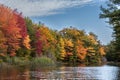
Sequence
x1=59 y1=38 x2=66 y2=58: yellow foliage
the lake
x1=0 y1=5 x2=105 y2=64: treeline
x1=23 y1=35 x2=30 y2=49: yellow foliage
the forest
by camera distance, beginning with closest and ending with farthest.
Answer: the lake → the forest → x1=0 y1=5 x2=105 y2=64: treeline → x1=23 y1=35 x2=30 y2=49: yellow foliage → x1=59 y1=38 x2=66 y2=58: yellow foliage

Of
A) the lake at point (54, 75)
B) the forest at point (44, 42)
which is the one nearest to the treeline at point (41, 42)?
the forest at point (44, 42)

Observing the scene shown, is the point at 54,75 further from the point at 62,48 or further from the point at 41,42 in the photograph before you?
the point at 62,48

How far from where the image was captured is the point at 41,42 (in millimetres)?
114312

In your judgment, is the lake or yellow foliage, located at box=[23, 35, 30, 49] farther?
yellow foliage, located at box=[23, 35, 30, 49]

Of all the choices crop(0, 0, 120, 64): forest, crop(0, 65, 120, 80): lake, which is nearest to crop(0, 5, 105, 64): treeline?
crop(0, 0, 120, 64): forest

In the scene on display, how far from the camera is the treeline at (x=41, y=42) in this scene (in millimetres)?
92188

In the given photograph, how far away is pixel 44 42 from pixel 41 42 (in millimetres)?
3207

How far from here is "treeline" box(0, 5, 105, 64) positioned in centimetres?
9219

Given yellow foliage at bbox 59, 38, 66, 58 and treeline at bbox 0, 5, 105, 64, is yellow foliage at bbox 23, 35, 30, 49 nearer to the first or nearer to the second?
treeline at bbox 0, 5, 105, 64

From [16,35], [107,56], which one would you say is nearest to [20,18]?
[16,35]

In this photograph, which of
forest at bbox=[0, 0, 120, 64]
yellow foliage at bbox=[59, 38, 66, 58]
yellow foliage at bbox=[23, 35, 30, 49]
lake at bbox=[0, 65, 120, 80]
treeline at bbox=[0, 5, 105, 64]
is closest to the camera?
lake at bbox=[0, 65, 120, 80]

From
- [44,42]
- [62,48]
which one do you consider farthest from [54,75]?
[62,48]

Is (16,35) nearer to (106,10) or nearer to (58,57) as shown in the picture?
(58,57)

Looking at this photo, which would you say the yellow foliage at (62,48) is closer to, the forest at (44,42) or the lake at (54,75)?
the forest at (44,42)
